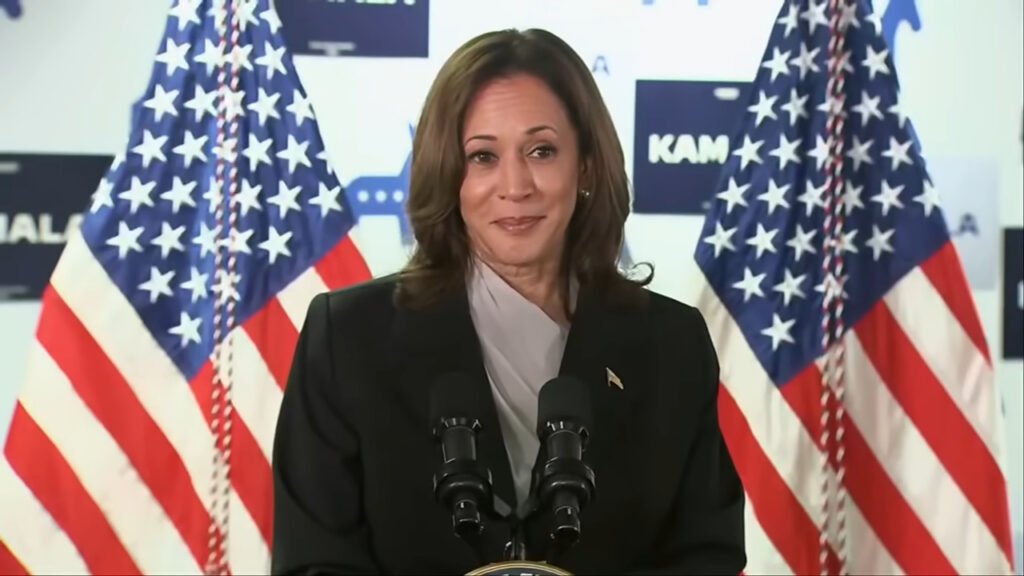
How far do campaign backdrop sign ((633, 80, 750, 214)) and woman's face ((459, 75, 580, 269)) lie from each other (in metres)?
0.66

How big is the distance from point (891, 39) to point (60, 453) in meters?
1.74

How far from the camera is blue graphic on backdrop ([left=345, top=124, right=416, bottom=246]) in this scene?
205 cm

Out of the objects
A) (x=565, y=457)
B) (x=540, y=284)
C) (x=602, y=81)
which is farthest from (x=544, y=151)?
(x=602, y=81)

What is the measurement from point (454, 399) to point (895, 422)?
1278 mm

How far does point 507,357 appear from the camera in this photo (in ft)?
4.67

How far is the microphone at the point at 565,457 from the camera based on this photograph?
101cm

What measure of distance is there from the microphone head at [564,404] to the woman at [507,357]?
0.57 feet

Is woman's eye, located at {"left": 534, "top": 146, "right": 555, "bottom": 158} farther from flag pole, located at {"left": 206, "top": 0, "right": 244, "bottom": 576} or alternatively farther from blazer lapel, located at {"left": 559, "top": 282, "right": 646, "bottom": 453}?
flag pole, located at {"left": 206, "top": 0, "right": 244, "bottom": 576}

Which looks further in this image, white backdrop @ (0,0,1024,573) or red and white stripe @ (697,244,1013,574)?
red and white stripe @ (697,244,1013,574)

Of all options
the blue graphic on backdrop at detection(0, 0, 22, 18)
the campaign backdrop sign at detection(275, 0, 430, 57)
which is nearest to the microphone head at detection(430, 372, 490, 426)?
the campaign backdrop sign at detection(275, 0, 430, 57)

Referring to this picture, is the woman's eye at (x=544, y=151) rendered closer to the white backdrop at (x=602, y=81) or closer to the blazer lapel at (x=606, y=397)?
the blazer lapel at (x=606, y=397)

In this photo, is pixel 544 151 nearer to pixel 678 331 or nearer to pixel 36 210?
pixel 678 331

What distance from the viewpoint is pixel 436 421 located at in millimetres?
1113

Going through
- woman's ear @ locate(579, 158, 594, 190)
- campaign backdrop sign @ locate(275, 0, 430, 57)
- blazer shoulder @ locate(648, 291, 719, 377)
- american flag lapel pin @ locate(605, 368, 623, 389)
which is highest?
campaign backdrop sign @ locate(275, 0, 430, 57)
